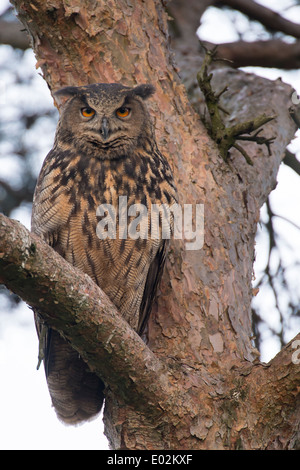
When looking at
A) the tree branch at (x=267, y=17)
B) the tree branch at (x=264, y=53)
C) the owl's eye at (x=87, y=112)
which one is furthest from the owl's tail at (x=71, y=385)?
the tree branch at (x=267, y=17)

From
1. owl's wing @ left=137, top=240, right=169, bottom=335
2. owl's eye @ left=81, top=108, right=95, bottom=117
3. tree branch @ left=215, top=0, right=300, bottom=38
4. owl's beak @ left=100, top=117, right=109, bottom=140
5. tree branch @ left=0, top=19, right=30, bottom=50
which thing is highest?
tree branch @ left=215, top=0, right=300, bottom=38

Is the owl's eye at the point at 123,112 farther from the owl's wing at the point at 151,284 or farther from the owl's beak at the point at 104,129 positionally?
the owl's wing at the point at 151,284

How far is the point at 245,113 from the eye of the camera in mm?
4020

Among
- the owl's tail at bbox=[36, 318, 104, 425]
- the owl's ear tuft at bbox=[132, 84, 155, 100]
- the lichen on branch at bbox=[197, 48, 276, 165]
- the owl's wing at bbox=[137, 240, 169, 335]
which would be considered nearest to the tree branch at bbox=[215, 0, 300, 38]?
the lichen on branch at bbox=[197, 48, 276, 165]

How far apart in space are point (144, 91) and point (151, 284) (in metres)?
1.01

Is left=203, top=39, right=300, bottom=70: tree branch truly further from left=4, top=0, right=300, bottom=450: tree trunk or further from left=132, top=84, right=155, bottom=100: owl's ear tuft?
left=132, top=84, right=155, bottom=100: owl's ear tuft

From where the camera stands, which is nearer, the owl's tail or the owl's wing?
the owl's wing

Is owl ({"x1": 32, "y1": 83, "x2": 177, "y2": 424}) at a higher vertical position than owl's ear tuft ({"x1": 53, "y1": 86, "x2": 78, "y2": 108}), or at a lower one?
lower

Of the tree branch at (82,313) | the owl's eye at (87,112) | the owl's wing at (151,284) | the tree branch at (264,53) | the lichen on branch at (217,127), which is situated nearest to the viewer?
the tree branch at (82,313)

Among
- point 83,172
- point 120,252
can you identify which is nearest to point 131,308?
point 120,252

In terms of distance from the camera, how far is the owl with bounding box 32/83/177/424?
2639 mm

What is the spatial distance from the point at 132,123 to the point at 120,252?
716mm

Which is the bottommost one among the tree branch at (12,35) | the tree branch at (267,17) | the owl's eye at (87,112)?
the owl's eye at (87,112)

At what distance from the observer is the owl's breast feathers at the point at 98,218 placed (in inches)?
104
